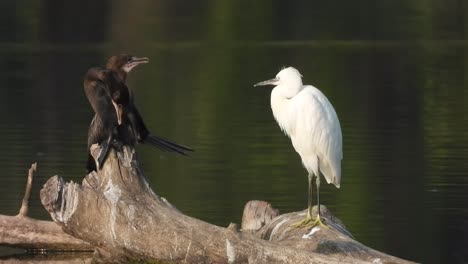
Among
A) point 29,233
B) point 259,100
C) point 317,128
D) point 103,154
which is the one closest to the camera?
point 103,154

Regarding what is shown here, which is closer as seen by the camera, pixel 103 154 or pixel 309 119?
pixel 103 154

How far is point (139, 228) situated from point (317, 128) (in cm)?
176

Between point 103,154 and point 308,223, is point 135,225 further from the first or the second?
point 308,223

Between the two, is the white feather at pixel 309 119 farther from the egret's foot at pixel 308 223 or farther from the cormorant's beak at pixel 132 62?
the cormorant's beak at pixel 132 62

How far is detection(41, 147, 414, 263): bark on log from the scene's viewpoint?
33.5ft

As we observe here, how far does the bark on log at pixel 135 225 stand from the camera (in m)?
10.2

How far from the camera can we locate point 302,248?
10.5m

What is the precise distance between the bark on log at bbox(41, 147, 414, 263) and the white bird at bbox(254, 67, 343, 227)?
868 mm

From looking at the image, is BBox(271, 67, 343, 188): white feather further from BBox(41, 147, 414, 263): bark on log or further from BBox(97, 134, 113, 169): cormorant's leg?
BBox(97, 134, 113, 169): cormorant's leg

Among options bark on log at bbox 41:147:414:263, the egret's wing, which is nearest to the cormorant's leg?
bark on log at bbox 41:147:414:263

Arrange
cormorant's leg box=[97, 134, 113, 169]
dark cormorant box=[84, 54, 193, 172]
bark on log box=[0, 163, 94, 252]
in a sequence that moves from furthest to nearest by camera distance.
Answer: bark on log box=[0, 163, 94, 252], dark cormorant box=[84, 54, 193, 172], cormorant's leg box=[97, 134, 113, 169]

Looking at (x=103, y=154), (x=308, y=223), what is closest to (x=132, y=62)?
(x=103, y=154)

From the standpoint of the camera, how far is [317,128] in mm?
11367

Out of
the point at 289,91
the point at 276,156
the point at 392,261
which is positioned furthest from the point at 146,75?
the point at 392,261
